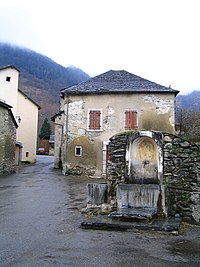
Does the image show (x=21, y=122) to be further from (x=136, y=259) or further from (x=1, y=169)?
(x=136, y=259)

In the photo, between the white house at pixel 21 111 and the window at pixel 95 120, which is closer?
the window at pixel 95 120

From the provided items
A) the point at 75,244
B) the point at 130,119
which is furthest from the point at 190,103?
the point at 75,244

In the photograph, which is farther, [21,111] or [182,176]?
[21,111]

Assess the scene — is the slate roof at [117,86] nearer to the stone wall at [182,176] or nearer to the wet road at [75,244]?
the stone wall at [182,176]

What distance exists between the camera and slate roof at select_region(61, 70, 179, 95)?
1944 cm

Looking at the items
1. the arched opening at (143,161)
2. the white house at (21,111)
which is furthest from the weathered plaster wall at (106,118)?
the arched opening at (143,161)

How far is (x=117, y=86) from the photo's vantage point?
2036 cm

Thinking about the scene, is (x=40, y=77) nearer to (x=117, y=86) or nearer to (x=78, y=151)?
(x=117, y=86)

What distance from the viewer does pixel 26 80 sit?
91625 millimetres

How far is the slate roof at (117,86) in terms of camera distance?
19.4 m

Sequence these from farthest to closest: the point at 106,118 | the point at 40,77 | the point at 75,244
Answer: the point at 40,77 → the point at 106,118 → the point at 75,244

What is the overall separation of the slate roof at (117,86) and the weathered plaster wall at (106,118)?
370 millimetres

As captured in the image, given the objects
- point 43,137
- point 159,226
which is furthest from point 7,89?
point 43,137

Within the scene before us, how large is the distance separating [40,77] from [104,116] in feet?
298
